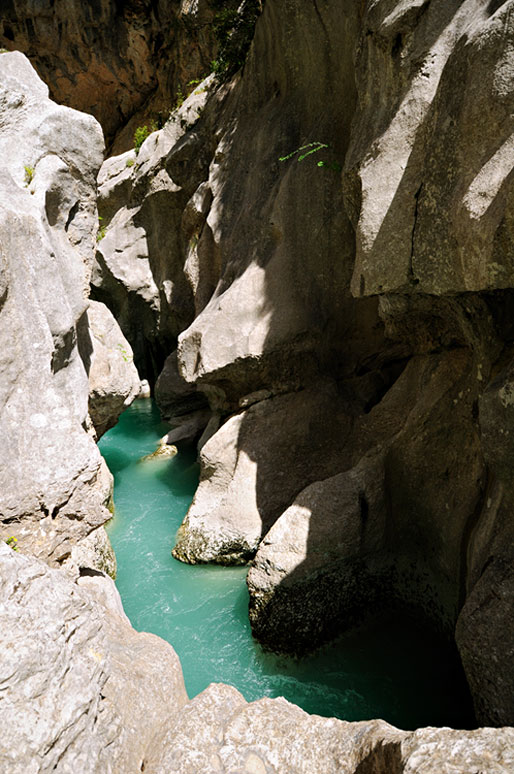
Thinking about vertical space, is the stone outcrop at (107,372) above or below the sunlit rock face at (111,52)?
below

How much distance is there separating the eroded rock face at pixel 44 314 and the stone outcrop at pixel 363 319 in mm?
2507

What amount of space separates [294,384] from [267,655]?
13.2ft

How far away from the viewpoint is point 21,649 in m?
2.54

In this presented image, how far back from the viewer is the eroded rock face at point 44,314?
14.4 ft

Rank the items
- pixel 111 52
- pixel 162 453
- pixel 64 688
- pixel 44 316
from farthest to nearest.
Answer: pixel 111 52
pixel 162 453
pixel 44 316
pixel 64 688

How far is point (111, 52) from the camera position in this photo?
1919cm

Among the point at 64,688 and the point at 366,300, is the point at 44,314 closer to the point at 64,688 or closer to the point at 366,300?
the point at 64,688

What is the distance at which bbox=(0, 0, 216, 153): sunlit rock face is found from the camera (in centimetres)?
1773

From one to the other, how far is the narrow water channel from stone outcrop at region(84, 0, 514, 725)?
32 cm

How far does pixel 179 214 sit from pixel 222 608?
9.90 meters

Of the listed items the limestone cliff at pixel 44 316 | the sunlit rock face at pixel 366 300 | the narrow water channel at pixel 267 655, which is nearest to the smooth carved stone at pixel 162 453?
the sunlit rock face at pixel 366 300

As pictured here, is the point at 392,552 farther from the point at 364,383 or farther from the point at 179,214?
the point at 179,214

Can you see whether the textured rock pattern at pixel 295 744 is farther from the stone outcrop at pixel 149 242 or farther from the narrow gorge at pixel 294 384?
the stone outcrop at pixel 149 242

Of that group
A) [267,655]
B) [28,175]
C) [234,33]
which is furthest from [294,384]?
[234,33]
